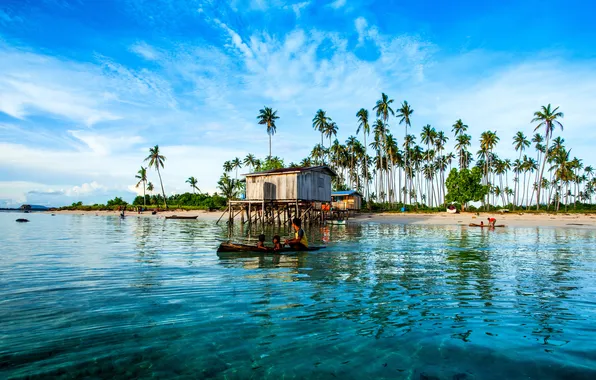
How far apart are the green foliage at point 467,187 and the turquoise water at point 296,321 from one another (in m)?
52.7

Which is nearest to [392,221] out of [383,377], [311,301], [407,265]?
[407,265]

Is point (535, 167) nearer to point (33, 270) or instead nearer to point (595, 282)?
point (595, 282)

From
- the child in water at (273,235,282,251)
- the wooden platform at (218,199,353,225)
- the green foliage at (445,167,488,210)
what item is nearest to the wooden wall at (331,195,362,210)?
the wooden platform at (218,199,353,225)

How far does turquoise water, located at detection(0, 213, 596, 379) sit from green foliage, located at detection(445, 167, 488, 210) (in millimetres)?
52707

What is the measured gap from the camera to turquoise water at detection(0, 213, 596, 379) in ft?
16.4

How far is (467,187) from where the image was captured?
6200cm

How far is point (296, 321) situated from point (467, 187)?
206 feet

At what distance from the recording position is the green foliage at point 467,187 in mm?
61594

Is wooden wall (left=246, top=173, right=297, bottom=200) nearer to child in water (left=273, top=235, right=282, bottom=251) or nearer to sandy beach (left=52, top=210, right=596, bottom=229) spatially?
sandy beach (left=52, top=210, right=596, bottom=229)

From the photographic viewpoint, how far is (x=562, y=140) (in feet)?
239

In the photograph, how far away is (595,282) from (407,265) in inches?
220

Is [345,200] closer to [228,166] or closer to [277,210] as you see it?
[277,210]

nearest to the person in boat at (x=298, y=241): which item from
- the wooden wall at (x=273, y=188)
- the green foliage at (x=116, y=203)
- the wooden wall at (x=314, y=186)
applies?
the wooden wall at (x=273, y=188)

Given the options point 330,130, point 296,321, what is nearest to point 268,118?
point 330,130
